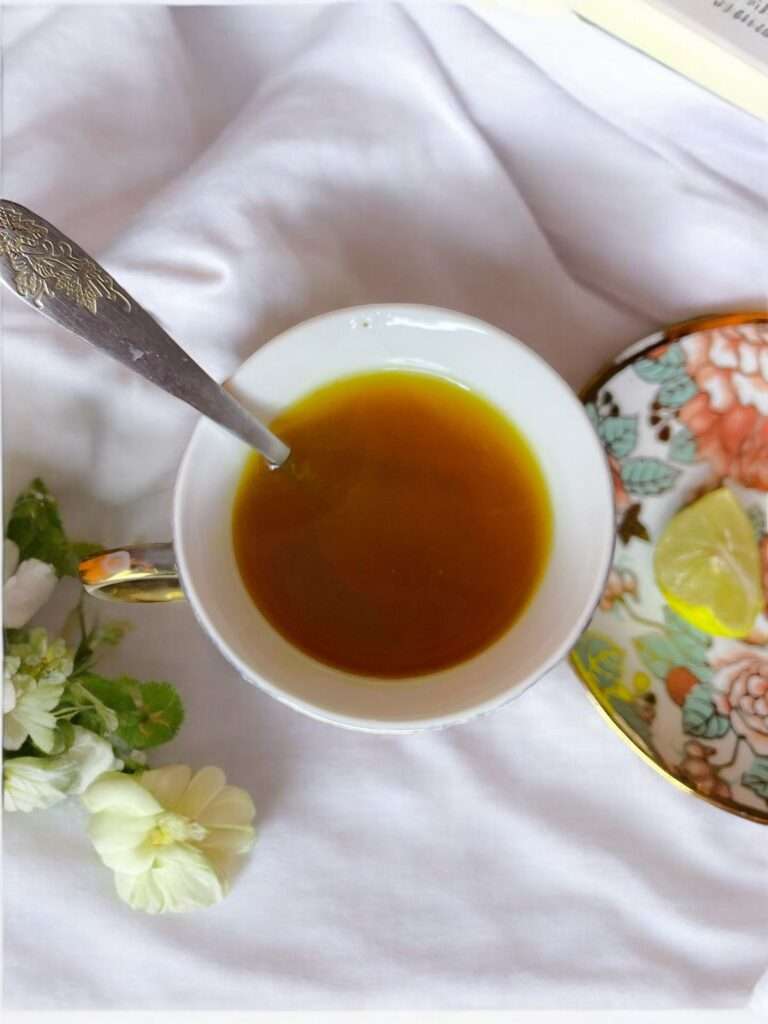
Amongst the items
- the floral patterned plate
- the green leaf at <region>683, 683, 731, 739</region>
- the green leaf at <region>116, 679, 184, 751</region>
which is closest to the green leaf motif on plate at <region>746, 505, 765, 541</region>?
the floral patterned plate

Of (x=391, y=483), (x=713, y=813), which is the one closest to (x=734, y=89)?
(x=391, y=483)

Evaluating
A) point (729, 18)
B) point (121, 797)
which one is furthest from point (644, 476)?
point (121, 797)

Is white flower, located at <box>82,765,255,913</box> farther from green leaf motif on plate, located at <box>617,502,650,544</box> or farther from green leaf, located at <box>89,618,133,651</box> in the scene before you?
green leaf motif on plate, located at <box>617,502,650,544</box>

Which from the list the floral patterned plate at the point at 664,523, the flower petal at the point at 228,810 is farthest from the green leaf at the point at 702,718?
the flower petal at the point at 228,810

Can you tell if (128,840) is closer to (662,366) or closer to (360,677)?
(360,677)

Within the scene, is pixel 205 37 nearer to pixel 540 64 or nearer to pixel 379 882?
pixel 540 64

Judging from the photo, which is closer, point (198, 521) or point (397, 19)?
point (198, 521)
